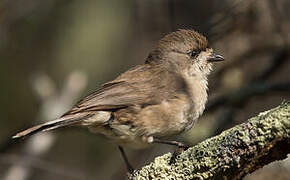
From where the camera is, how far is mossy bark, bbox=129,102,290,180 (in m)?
2.77

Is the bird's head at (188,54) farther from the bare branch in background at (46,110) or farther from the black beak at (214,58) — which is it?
Result: the bare branch in background at (46,110)

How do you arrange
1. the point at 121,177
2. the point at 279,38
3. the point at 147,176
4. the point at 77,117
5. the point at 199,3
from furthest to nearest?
the point at 199,3 < the point at 121,177 < the point at 279,38 < the point at 77,117 < the point at 147,176

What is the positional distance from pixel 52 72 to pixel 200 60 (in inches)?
169

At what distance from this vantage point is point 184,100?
5.20 metres

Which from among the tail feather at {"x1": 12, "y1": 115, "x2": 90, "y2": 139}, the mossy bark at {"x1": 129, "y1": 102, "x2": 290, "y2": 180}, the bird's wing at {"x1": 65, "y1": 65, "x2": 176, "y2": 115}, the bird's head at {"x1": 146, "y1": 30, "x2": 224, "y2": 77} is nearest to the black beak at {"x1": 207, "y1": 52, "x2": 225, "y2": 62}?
the bird's head at {"x1": 146, "y1": 30, "x2": 224, "y2": 77}

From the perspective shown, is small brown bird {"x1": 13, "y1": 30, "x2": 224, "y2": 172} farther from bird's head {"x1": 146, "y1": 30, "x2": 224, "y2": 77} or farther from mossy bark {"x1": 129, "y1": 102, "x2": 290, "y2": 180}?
mossy bark {"x1": 129, "y1": 102, "x2": 290, "y2": 180}

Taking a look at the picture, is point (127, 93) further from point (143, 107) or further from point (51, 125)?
point (51, 125)

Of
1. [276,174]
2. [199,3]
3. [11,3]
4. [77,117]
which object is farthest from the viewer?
[199,3]

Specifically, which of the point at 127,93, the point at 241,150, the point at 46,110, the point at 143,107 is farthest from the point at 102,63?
the point at 241,150

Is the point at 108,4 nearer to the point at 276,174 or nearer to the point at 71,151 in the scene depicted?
the point at 71,151

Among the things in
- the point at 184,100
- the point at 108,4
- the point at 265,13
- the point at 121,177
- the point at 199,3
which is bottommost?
the point at 121,177

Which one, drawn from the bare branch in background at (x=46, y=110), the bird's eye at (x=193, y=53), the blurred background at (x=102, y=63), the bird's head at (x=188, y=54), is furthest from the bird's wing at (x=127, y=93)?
the bare branch in background at (x=46, y=110)

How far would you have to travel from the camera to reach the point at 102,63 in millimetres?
9188

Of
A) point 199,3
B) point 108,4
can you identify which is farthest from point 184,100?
point 108,4
